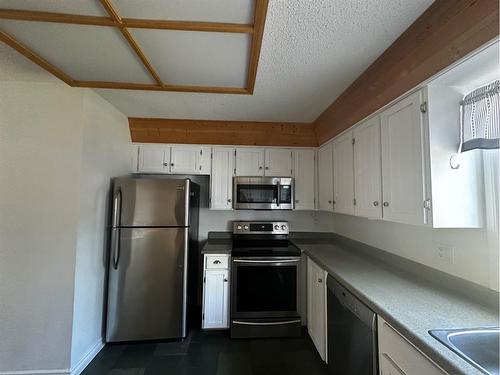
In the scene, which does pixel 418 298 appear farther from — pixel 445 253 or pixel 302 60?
pixel 302 60

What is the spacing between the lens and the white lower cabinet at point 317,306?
2.11m

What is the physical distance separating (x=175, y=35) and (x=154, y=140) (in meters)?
1.90

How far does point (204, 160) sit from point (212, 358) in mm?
2158

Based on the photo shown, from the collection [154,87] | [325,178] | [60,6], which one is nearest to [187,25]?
[60,6]

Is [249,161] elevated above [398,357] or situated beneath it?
elevated above

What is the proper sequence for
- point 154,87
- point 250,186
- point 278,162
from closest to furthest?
point 154,87
point 250,186
point 278,162

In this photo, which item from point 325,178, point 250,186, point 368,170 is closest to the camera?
point 368,170

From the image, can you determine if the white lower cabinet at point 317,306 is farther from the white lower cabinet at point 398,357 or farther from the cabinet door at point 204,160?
the cabinet door at point 204,160

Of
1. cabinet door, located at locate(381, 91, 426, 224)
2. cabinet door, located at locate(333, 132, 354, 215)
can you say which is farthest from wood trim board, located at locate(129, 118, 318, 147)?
cabinet door, located at locate(381, 91, 426, 224)

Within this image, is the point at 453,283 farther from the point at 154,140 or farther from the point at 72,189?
the point at 154,140

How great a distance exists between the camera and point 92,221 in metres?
2.23

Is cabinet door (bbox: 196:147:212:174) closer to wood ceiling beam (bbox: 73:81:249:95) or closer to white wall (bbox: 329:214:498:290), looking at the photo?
wood ceiling beam (bbox: 73:81:249:95)

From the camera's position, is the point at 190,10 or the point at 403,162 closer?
the point at 190,10

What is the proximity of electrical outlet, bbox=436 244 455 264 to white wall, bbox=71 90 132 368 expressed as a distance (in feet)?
9.02
